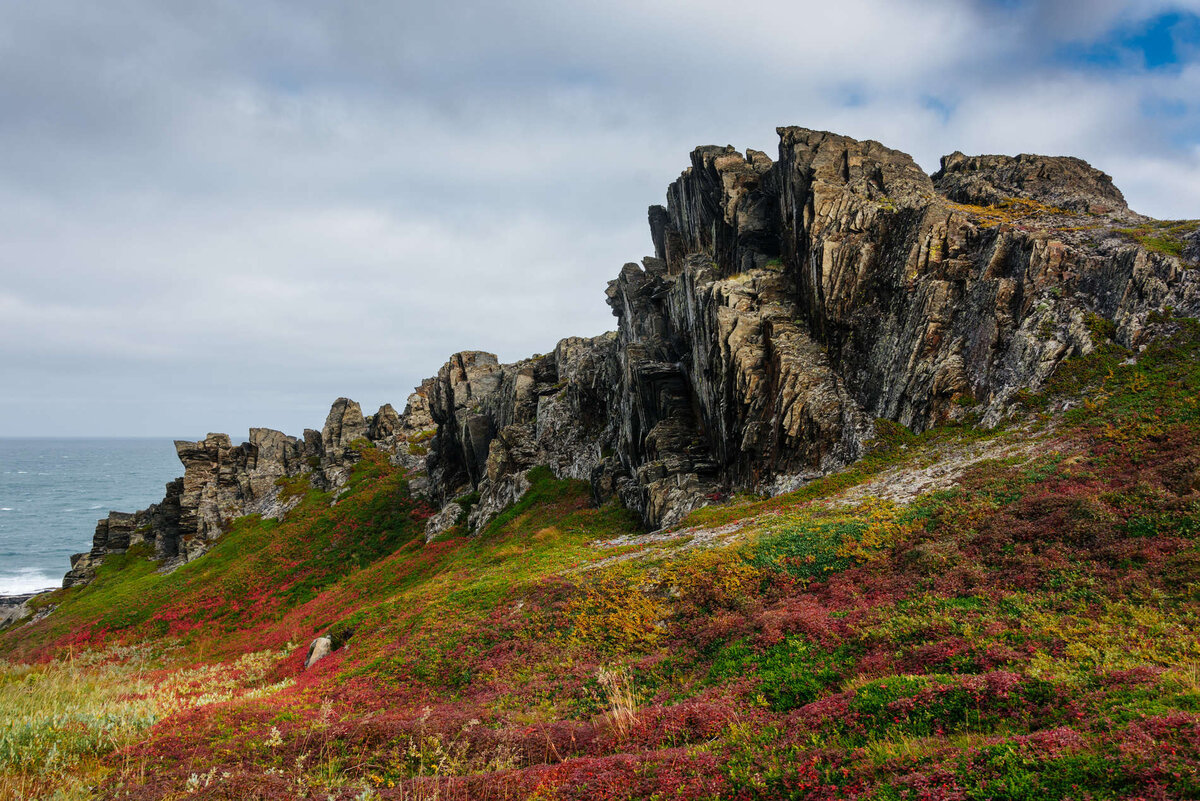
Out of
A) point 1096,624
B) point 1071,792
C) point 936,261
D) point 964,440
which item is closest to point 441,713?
point 1071,792

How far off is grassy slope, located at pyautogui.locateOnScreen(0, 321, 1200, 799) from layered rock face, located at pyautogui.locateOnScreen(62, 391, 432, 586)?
6750 cm

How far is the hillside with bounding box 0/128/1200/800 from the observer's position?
1070cm

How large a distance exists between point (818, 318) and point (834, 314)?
1.68 m

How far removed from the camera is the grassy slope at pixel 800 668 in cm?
949

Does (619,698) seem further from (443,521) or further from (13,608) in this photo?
(13,608)

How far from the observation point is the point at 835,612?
17.4 m

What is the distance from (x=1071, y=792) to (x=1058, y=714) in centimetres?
274

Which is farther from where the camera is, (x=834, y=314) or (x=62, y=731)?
(x=834, y=314)

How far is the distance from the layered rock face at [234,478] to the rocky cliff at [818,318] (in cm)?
3408

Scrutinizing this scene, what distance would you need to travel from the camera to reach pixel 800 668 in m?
14.5

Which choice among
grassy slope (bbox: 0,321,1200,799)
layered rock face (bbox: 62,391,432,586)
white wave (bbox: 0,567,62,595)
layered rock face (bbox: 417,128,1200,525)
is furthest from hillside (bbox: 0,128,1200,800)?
white wave (bbox: 0,567,62,595)

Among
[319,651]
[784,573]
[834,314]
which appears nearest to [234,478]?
[319,651]

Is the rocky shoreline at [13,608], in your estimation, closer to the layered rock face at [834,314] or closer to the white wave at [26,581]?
the white wave at [26,581]

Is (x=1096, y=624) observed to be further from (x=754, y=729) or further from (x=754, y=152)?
(x=754, y=152)
